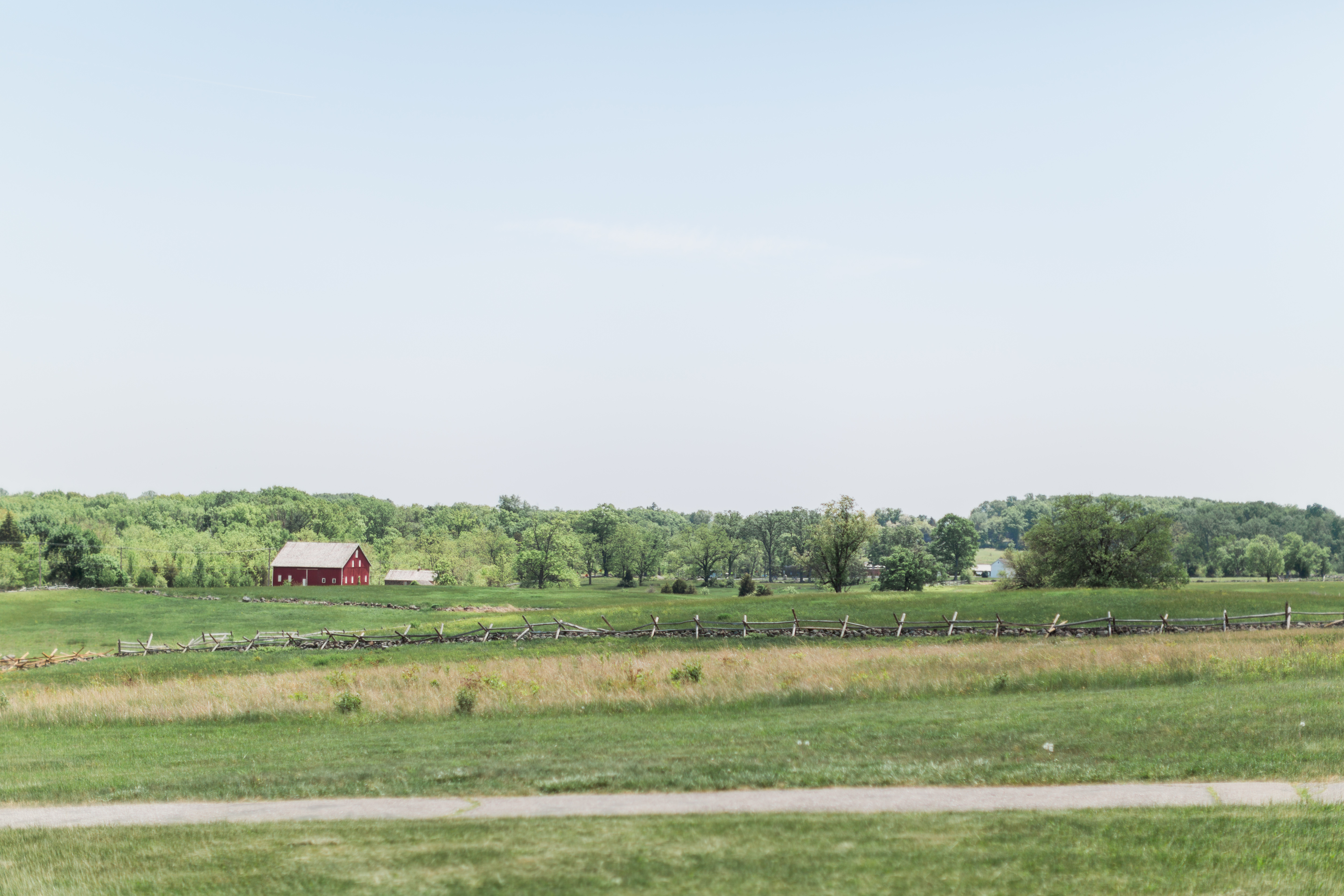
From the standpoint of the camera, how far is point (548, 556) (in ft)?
407

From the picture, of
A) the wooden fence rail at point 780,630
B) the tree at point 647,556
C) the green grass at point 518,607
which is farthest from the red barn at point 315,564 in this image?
the wooden fence rail at point 780,630

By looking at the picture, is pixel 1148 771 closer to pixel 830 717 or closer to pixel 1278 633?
pixel 830 717

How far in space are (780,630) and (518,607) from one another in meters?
33.1

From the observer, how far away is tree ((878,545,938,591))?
9650cm

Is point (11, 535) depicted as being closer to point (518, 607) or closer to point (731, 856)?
point (518, 607)

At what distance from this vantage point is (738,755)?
14.7 meters

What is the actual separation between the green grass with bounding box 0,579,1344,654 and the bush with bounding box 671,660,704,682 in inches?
756

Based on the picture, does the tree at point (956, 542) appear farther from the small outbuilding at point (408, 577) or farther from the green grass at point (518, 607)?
the small outbuilding at point (408, 577)

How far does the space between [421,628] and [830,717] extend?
3996 cm

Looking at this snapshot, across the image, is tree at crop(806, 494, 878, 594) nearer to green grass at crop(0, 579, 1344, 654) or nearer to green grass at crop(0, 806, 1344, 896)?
green grass at crop(0, 579, 1344, 654)

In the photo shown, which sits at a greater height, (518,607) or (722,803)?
(722,803)

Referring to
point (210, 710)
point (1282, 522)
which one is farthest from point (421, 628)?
point (1282, 522)

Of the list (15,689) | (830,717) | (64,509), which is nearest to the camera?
(830,717)

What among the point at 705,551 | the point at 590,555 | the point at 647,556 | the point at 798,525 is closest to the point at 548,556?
the point at 647,556
